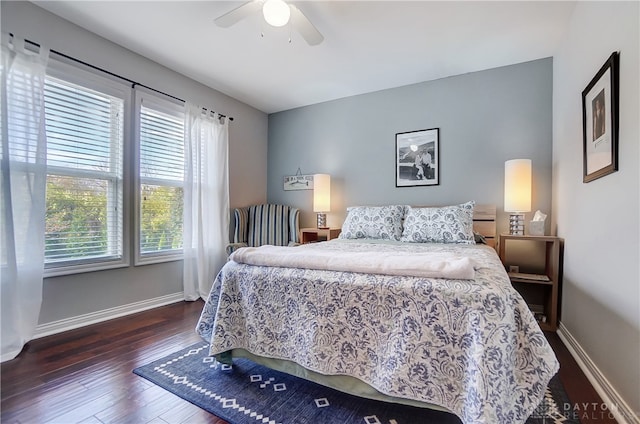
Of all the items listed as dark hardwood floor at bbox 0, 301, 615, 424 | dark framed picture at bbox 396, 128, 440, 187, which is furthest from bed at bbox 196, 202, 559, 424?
dark framed picture at bbox 396, 128, 440, 187

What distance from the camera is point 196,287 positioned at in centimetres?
331

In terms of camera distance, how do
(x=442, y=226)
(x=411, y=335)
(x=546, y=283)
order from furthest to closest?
(x=442, y=226)
(x=546, y=283)
(x=411, y=335)

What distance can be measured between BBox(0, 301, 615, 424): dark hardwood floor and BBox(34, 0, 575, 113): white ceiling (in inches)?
98.8

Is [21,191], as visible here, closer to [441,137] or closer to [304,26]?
[304,26]

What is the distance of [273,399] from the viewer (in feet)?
5.02

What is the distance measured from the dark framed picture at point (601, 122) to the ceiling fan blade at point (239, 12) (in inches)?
80.4

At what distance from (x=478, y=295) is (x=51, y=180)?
120 inches

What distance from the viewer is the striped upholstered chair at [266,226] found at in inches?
150

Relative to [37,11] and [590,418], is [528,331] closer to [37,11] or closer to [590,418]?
[590,418]

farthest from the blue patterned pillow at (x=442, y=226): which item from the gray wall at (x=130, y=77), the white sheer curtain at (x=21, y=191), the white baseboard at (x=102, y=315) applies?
the white sheer curtain at (x=21, y=191)

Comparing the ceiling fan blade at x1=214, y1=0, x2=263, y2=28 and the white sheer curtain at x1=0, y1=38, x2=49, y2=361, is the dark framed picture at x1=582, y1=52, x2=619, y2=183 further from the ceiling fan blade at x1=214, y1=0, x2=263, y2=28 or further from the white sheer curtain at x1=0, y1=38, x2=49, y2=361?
the white sheer curtain at x1=0, y1=38, x2=49, y2=361

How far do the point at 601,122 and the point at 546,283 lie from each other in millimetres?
1411

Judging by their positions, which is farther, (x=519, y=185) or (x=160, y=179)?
(x=160, y=179)

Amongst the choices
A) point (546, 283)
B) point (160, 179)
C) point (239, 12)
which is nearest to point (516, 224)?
point (546, 283)
